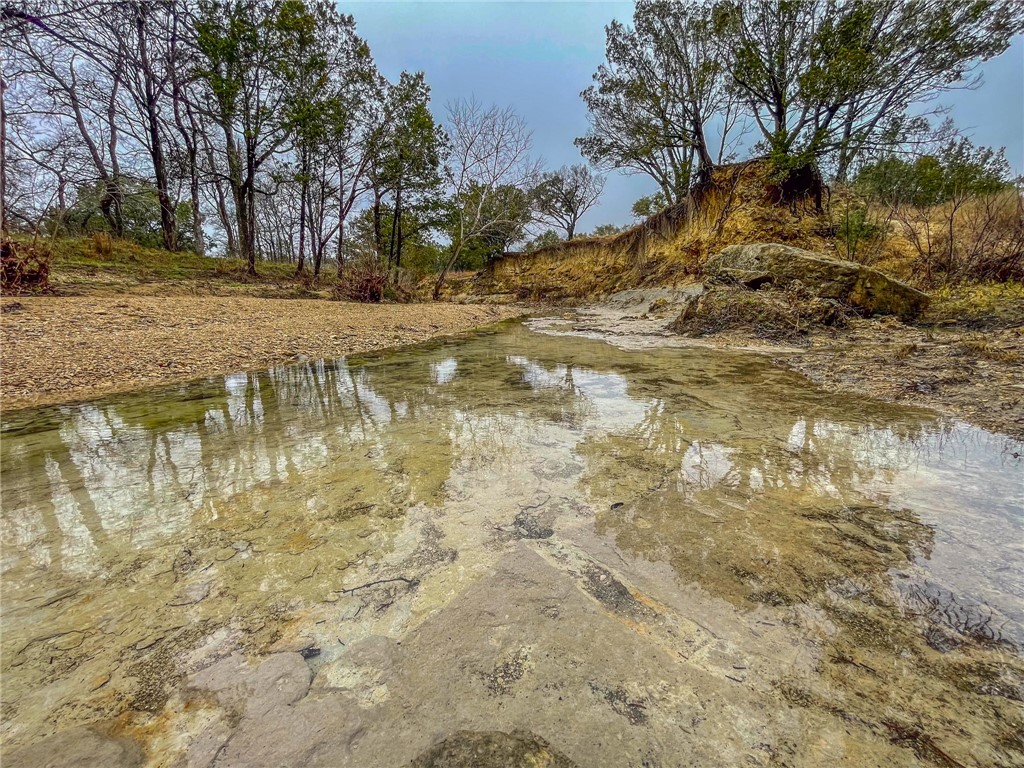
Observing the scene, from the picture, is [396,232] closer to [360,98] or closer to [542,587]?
[360,98]

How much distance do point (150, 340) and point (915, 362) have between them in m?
9.47

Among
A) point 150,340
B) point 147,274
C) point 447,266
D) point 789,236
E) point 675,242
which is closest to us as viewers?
point 150,340

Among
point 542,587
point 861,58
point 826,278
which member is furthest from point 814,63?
point 542,587

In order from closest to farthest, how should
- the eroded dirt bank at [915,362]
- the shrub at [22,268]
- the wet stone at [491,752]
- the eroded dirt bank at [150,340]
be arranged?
1. the wet stone at [491,752]
2. the eroded dirt bank at [915,362]
3. the eroded dirt bank at [150,340]
4. the shrub at [22,268]

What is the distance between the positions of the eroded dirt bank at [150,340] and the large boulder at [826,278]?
22.6 ft

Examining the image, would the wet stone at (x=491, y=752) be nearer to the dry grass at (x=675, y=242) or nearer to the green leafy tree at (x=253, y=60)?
the dry grass at (x=675, y=242)

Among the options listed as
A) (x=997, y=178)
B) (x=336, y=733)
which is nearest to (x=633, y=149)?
(x=997, y=178)

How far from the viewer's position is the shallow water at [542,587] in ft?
2.93

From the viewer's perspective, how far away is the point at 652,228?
15.6 meters

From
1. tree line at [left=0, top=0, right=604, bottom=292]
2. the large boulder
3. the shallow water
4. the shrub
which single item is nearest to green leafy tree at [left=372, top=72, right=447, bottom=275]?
tree line at [left=0, top=0, right=604, bottom=292]

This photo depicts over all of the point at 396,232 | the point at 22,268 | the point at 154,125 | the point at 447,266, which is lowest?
the point at 22,268

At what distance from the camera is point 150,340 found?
5.32 metres

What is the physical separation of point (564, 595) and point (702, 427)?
6.42ft

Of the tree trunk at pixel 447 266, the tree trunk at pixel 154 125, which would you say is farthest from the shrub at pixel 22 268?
the tree trunk at pixel 447 266
